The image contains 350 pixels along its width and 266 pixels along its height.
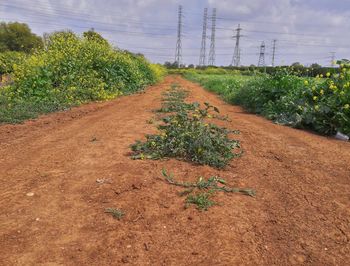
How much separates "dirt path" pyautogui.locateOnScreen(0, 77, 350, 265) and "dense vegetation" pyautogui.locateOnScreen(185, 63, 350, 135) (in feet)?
7.34

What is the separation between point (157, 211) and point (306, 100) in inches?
242

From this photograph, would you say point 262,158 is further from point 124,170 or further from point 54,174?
point 54,174

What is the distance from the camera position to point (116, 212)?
336cm

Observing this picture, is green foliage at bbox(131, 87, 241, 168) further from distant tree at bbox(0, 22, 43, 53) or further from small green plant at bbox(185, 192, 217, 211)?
distant tree at bbox(0, 22, 43, 53)

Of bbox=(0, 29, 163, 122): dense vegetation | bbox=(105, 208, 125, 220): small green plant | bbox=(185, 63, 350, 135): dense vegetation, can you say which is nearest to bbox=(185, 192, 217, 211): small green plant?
bbox=(105, 208, 125, 220): small green plant

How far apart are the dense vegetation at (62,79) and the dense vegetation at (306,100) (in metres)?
4.67

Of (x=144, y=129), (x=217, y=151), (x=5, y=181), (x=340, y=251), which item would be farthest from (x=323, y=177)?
(x=5, y=181)

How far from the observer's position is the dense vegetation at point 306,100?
7680 mm

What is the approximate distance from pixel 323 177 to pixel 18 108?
6479mm

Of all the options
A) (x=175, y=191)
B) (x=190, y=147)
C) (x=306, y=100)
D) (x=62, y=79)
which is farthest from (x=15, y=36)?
(x=175, y=191)

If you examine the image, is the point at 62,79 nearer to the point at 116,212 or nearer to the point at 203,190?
the point at 203,190

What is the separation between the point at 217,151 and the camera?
16.0 feet

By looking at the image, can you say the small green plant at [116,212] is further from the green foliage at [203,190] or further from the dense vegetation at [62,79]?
the dense vegetation at [62,79]

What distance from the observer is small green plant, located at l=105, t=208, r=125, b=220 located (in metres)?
3.32
